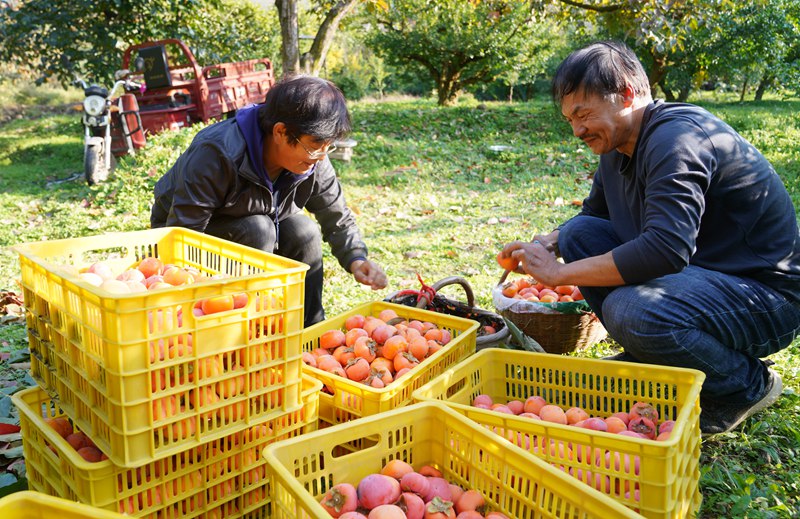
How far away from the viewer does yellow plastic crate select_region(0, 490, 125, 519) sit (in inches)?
43.7

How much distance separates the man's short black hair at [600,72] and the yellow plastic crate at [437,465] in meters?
1.24

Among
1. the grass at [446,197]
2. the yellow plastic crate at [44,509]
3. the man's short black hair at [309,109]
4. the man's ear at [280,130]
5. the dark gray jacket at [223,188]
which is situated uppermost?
the man's short black hair at [309,109]

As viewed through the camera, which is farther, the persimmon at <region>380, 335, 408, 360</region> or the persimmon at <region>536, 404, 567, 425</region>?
the persimmon at <region>380, 335, 408, 360</region>

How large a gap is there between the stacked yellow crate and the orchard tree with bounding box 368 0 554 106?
12837 millimetres

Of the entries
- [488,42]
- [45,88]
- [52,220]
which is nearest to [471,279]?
[52,220]

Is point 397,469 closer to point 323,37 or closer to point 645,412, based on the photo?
point 645,412

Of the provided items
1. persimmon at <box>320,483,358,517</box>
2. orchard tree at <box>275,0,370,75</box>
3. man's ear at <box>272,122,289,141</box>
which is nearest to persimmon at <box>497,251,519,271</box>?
man's ear at <box>272,122,289,141</box>

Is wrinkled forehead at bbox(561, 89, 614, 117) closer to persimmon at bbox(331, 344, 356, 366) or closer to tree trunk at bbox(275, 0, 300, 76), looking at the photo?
persimmon at bbox(331, 344, 356, 366)

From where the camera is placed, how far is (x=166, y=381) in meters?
1.57

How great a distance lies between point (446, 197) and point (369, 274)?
4222 mm

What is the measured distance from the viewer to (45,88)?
15.8 meters

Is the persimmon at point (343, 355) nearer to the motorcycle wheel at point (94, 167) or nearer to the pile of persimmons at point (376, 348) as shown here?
the pile of persimmons at point (376, 348)

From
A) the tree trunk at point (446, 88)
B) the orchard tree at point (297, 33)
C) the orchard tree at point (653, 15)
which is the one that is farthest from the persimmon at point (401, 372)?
the tree trunk at point (446, 88)

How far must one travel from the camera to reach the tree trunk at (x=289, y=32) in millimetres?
7156
